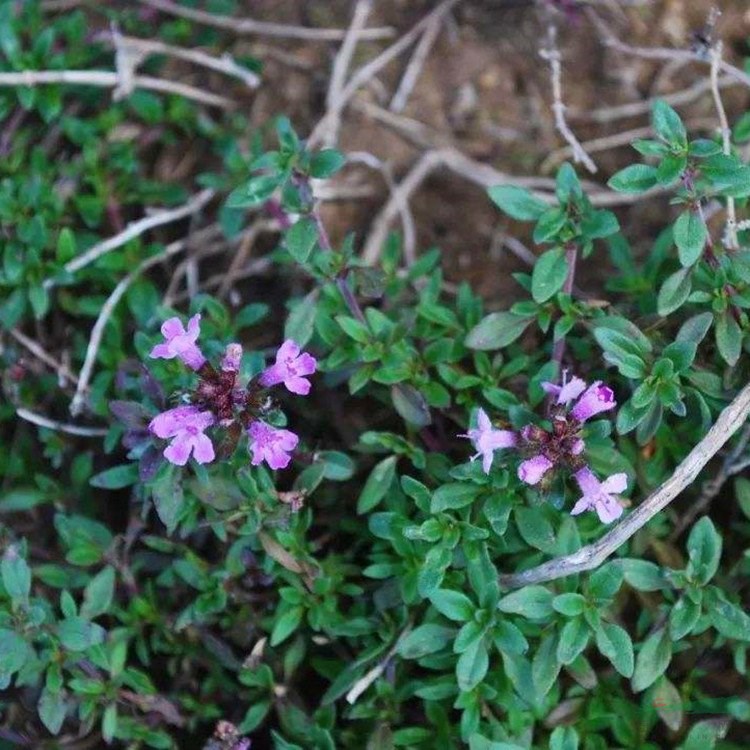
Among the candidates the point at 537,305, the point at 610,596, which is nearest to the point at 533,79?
the point at 537,305

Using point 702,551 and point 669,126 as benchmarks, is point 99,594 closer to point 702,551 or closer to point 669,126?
point 702,551

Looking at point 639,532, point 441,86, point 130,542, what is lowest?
point 130,542

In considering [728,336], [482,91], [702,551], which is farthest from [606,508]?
[482,91]

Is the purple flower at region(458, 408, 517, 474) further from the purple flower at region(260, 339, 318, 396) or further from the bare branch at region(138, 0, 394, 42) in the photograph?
the bare branch at region(138, 0, 394, 42)

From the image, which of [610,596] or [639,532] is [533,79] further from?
[610,596]

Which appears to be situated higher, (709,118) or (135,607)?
(709,118)

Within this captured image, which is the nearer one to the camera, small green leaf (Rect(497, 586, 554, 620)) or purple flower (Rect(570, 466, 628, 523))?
purple flower (Rect(570, 466, 628, 523))

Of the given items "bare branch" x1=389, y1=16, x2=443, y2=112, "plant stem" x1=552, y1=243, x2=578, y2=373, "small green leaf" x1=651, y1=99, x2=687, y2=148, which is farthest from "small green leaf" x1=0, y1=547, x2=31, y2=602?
"bare branch" x1=389, y1=16, x2=443, y2=112

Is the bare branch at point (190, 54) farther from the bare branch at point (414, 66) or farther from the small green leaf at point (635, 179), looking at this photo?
the small green leaf at point (635, 179)
